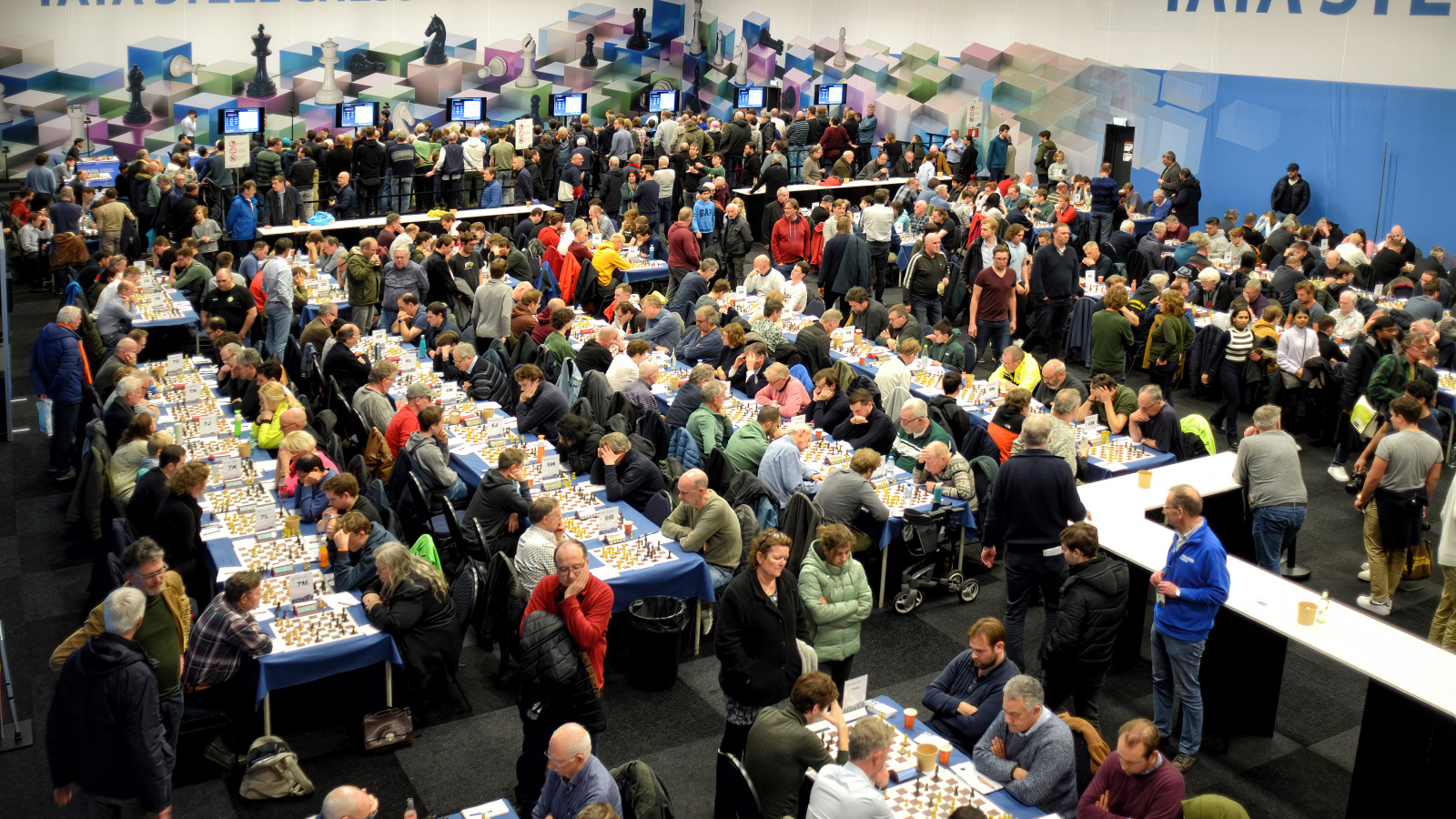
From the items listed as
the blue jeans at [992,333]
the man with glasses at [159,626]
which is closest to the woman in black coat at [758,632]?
the man with glasses at [159,626]

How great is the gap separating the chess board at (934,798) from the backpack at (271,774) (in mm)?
2968

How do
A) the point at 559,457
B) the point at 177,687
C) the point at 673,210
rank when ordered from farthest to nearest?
the point at 673,210
the point at 559,457
the point at 177,687

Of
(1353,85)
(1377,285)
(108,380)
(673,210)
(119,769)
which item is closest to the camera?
(119,769)

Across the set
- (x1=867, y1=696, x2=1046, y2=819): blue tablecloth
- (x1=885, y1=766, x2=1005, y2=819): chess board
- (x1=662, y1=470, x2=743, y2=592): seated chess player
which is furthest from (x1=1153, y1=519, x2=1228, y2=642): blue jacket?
(x1=662, y1=470, x2=743, y2=592): seated chess player

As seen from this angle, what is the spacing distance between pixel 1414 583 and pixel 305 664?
24.8ft

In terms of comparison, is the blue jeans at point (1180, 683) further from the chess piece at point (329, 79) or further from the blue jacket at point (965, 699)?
the chess piece at point (329, 79)

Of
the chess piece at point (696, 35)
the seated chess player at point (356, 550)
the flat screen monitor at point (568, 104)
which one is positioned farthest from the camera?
the chess piece at point (696, 35)

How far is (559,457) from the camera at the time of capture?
873 cm

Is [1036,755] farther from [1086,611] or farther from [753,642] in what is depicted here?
[753,642]

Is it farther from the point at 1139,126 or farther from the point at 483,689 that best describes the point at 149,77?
the point at 483,689

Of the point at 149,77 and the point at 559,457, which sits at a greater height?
the point at 149,77

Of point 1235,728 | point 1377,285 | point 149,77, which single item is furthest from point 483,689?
point 149,77

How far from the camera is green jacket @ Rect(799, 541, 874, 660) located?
6402mm

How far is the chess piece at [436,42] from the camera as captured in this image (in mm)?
24984
